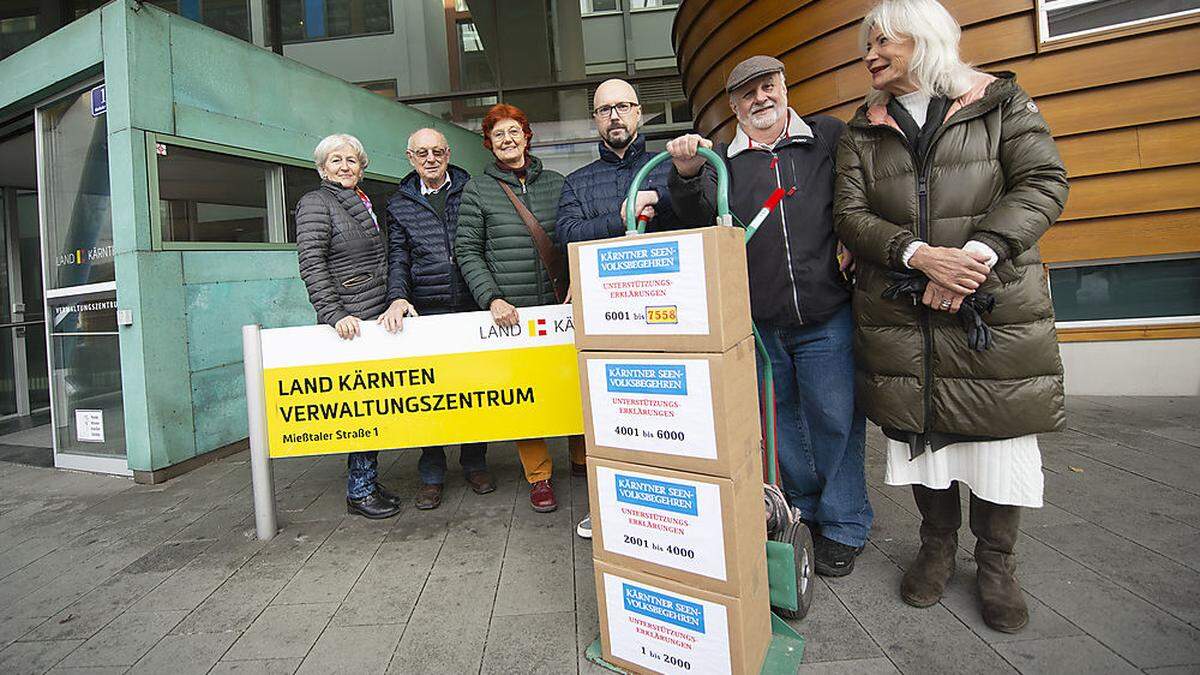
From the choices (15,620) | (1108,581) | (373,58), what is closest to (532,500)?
(15,620)

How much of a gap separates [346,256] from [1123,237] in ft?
16.5

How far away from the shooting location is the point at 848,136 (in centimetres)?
220

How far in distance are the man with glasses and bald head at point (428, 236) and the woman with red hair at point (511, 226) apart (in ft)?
0.72

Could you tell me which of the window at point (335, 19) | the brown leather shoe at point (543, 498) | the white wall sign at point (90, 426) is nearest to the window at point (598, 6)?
the window at point (335, 19)

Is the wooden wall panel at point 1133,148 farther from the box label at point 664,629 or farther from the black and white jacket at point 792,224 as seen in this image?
the box label at point 664,629

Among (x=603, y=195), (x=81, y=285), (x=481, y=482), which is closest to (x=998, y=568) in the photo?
(x=603, y=195)

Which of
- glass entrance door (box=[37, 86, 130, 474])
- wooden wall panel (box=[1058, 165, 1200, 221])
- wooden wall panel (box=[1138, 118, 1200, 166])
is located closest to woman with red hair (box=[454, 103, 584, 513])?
glass entrance door (box=[37, 86, 130, 474])

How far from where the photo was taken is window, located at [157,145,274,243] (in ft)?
14.1

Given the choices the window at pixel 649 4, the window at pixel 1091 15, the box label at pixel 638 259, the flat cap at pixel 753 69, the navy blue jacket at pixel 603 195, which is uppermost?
the window at pixel 649 4

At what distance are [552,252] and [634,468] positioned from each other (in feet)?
5.13

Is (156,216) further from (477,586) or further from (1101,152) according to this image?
(1101,152)

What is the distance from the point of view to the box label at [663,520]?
1646mm

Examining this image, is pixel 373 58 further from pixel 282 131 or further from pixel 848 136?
pixel 848 136

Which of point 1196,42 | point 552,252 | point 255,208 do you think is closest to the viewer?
point 552,252
